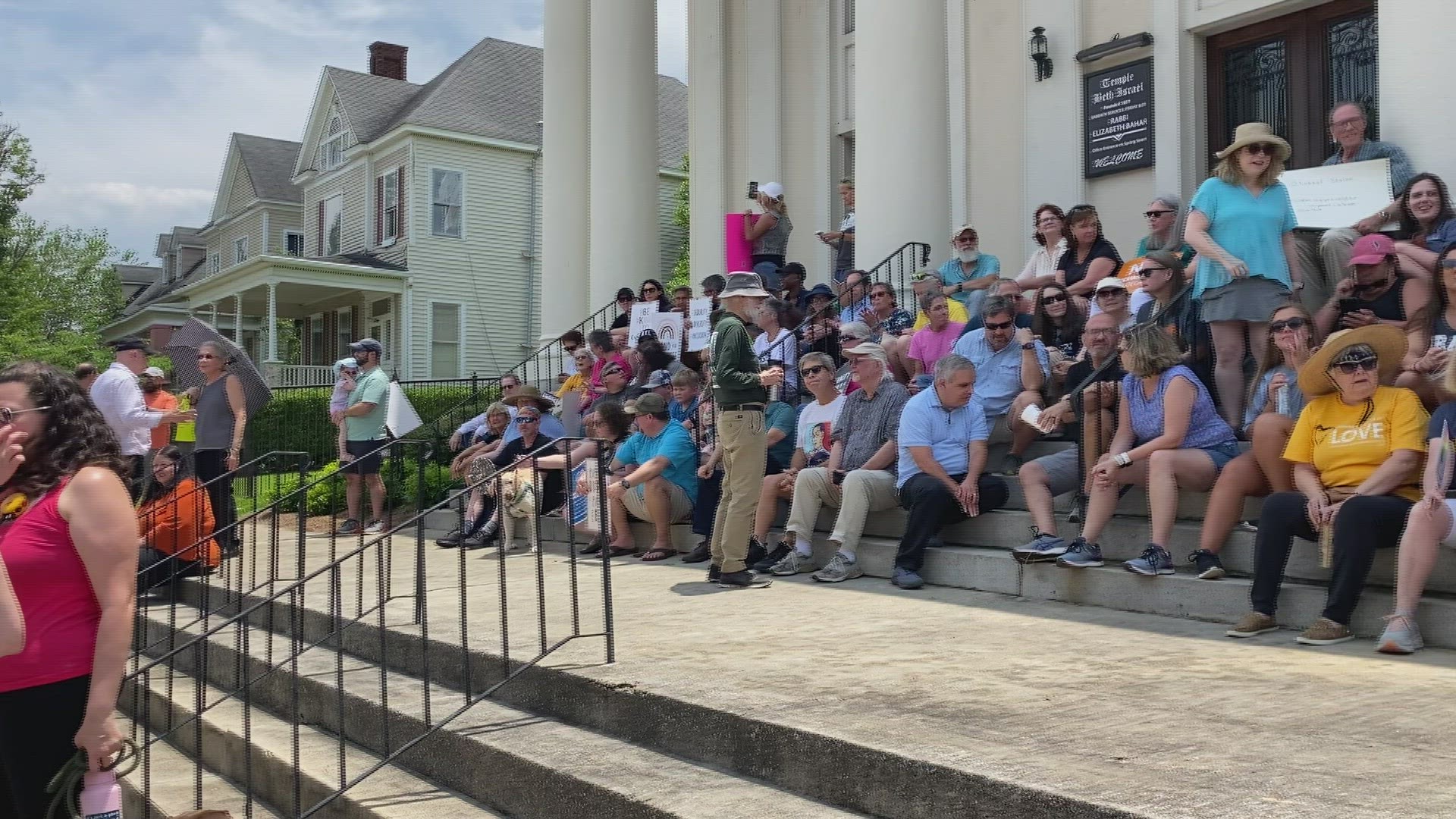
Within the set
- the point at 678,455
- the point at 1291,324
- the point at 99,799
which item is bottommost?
the point at 99,799

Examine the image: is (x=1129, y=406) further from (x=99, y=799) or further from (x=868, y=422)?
(x=99, y=799)

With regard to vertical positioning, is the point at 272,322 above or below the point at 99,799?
above

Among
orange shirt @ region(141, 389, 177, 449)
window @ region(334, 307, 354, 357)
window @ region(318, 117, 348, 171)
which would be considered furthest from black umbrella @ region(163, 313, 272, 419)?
window @ region(318, 117, 348, 171)

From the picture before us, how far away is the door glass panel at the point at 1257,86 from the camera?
11.4m

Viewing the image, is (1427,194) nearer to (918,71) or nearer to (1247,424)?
(1247,424)

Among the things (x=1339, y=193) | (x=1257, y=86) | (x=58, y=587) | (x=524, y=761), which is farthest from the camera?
(x=1257, y=86)

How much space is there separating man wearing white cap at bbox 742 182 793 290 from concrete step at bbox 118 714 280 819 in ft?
26.7

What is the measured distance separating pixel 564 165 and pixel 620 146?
143 cm

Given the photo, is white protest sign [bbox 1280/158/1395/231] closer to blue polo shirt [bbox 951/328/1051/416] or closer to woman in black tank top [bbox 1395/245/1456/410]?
woman in black tank top [bbox 1395/245/1456/410]

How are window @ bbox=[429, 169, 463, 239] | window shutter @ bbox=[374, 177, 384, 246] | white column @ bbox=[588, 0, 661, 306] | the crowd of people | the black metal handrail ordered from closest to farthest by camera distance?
the black metal handrail, the crowd of people, white column @ bbox=[588, 0, 661, 306], window @ bbox=[429, 169, 463, 239], window shutter @ bbox=[374, 177, 384, 246]

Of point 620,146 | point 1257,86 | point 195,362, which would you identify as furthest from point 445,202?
point 1257,86

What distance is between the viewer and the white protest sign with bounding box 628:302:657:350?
13406mm

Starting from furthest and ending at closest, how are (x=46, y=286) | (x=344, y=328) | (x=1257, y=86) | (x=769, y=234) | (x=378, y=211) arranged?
1. (x=46, y=286)
2. (x=344, y=328)
3. (x=378, y=211)
4. (x=769, y=234)
5. (x=1257, y=86)

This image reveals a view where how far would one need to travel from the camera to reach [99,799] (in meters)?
3.44
